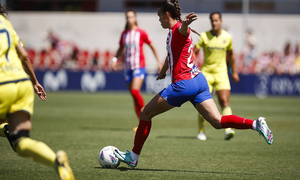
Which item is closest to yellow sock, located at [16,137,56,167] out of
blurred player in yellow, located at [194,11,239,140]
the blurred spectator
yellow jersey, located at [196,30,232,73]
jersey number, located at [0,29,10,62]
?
jersey number, located at [0,29,10,62]

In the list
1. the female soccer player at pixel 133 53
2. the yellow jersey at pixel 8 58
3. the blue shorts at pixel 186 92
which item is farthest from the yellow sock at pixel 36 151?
the female soccer player at pixel 133 53

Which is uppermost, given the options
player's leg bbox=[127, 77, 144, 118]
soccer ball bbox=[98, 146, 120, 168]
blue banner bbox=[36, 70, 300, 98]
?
soccer ball bbox=[98, 146, 120, 168]

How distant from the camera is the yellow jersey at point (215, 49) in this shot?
31.2 feet

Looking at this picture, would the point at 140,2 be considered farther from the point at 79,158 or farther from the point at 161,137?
the point at 79,158

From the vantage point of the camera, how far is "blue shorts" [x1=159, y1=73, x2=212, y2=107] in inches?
238

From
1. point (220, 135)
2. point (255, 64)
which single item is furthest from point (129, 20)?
point (255, 64)

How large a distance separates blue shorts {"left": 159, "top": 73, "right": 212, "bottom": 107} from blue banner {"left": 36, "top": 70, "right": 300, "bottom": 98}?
16628 mm

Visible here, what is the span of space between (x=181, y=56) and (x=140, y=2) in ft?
98.1

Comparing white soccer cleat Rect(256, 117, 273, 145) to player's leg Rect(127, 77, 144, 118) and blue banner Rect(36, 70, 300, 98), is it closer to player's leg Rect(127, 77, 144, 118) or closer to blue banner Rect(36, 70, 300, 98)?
player's leg Rect(127, 77, 144, 118)

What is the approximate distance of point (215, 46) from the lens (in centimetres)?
950

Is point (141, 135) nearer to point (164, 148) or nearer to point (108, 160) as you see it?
point (108, 160)

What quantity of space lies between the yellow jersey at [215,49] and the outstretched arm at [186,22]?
3748 millimetres

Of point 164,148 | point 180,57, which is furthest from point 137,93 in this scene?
point 180,57

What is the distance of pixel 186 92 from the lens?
6.04 metres
